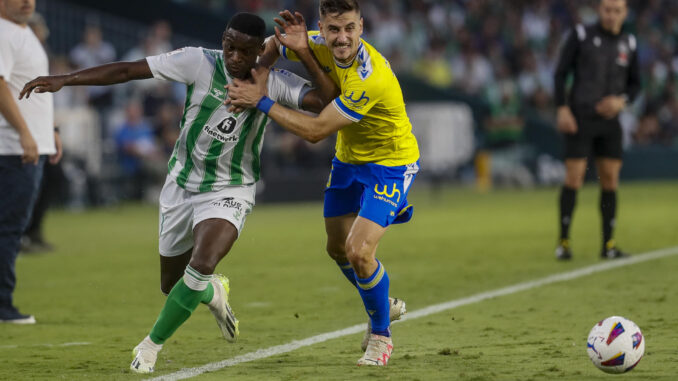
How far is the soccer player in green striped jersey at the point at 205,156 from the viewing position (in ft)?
17.2

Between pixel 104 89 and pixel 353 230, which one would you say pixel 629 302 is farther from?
pixel 104 89

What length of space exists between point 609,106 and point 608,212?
992 mm

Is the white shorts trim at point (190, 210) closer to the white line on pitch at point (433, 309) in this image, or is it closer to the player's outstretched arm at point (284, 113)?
the player's outstretched arm at point (284, 113)

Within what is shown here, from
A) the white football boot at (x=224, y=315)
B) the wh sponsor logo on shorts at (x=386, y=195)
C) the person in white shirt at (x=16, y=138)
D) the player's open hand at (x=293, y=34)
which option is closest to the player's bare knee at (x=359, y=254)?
the wh sponsor logo on shorts at (x=386, y=195)

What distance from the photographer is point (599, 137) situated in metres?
9.73

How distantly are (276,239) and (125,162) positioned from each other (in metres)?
6.58

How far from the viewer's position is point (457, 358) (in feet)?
17.6

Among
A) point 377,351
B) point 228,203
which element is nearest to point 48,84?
point 228,203

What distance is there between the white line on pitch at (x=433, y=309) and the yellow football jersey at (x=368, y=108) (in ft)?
3.71

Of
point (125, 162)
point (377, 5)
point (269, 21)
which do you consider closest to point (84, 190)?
point (125, 162)

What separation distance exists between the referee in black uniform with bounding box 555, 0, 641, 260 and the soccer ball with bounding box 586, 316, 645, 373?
15.9 ft

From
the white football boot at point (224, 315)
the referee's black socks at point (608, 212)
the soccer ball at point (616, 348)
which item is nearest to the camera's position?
the soccer ball at point (616, 348)

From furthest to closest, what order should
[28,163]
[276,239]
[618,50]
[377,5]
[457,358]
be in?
[377,5]
[276,239]
[618,50]
[28,163]
[457,358]

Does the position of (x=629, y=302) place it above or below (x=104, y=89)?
above
